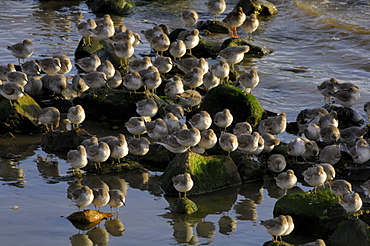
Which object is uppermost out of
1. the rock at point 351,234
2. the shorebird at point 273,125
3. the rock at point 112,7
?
the rock at point 351,234

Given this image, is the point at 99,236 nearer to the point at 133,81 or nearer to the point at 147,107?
the point at 147,107

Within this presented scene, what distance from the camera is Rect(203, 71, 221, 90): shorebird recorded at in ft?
55.3

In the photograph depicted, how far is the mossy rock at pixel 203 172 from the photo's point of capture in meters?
12.0

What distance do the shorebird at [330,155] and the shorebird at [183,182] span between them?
3162mm

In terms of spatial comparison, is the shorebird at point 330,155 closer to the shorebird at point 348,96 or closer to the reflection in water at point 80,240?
the shorebird at point 348,96

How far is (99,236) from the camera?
33.4ft

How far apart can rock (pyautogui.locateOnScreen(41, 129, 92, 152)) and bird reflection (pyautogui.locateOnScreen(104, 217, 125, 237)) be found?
351 cm

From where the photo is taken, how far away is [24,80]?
52.0ft

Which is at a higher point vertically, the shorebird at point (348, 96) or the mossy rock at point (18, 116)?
the shorebird at point (348, 96)

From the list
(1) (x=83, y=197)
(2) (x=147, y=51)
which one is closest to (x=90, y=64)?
(2) (x=147, y=51)

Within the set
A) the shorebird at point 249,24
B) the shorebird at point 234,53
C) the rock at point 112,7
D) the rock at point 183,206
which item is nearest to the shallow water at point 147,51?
the rock at point 183,206

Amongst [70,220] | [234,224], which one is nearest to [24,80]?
[70,220]

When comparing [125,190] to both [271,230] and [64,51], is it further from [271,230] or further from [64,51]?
[64,51]

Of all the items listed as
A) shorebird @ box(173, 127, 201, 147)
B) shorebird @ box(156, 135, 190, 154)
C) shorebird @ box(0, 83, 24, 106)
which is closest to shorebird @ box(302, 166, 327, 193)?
shorebird @ box(173, 127, 201, 147)
